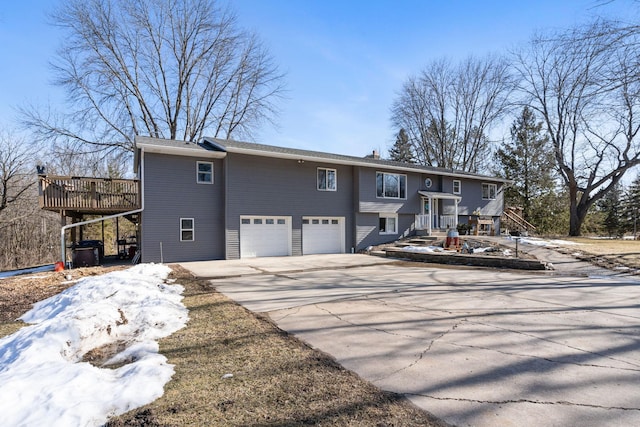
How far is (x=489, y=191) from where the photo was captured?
2483 cm

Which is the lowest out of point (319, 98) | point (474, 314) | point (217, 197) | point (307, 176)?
point (474, 314)

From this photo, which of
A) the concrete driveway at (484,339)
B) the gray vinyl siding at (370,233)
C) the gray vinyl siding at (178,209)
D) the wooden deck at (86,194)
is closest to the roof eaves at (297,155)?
the gray vinyl siding at (178,209)

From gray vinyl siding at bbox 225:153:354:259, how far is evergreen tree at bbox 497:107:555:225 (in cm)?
2172

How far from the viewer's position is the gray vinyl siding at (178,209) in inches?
540

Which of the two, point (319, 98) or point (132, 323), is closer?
point (132, 323)

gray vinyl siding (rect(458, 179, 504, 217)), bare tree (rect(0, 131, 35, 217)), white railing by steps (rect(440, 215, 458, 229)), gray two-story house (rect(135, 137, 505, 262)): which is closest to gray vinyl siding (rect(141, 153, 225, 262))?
gray two-story house (rect(135, 137, 505, 262))

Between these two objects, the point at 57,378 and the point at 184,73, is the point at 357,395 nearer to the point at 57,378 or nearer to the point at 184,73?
the point at 57,378

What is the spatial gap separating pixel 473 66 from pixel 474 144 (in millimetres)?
7181

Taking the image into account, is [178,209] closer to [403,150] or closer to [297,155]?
[297,155]

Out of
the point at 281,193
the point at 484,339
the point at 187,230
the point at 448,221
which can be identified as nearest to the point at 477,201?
the point at 448,221

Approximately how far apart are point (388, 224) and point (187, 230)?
37.9 ft

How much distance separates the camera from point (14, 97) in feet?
62.4

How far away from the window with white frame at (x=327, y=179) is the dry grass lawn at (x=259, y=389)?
13.4 metres

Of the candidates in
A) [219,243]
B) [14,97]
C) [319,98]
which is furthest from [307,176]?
[14,97]
